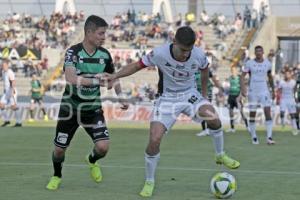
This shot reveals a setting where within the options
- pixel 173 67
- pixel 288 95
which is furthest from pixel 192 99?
pixel 288 95

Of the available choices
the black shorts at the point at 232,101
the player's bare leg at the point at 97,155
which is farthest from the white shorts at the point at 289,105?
the player's bare leg at the point at 97,155

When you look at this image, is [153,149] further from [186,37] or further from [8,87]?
[8,87]

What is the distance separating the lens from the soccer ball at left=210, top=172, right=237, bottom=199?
30.2 feet

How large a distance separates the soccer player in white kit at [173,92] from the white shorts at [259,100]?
8.18m

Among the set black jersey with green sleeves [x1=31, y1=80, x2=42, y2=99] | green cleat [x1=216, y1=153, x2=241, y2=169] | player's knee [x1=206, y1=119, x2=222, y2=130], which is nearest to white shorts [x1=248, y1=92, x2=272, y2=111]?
green cleat [x1=216, y1=153, x2=241, y2=169]

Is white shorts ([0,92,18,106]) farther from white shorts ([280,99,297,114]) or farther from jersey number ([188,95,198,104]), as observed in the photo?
jersey number ([188,95,198,104])

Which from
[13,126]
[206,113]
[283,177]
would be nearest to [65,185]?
[206,113]

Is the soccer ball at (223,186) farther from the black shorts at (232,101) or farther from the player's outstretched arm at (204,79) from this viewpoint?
the black shorts at (232,101)

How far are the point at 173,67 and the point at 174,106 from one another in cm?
57

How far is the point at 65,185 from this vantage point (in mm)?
10438

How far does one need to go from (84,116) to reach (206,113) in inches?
65.1

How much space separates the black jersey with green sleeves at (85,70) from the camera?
32.4 feet

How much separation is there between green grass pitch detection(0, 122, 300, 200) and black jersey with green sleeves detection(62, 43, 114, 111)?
45.1 inches

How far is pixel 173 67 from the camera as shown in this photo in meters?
9.73
